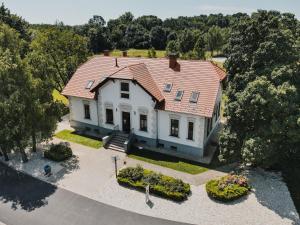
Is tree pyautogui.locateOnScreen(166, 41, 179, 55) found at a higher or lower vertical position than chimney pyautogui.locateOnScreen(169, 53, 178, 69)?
lower

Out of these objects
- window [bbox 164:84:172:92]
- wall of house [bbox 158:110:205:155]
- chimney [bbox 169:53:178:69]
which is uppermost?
chimney [bbox 169:53:178:69]

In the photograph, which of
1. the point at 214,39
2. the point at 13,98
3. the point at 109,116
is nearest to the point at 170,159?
the point at 109,116

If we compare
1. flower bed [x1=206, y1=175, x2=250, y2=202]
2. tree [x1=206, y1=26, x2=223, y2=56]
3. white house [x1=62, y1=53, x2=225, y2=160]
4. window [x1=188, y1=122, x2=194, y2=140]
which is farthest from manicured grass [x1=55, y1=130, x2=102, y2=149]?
tree [x1=206, y1=26, x2=223, y2=56]

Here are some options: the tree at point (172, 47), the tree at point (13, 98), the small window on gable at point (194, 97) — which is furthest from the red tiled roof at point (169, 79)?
the tree at point (172, 47)

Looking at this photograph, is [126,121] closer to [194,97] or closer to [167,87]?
[167,87]

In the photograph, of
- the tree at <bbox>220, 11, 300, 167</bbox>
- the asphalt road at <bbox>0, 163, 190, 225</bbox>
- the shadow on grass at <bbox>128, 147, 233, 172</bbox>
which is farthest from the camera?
the shadow on grass at <bbox>128, 147, 233, 172</bbox>

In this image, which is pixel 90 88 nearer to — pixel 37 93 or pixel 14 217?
pixel 37 93

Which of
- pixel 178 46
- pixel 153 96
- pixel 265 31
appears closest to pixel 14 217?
pixel 153 96

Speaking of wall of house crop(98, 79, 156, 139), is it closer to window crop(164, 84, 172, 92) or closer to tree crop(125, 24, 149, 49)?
window crop(164, 84, 172, 92)
